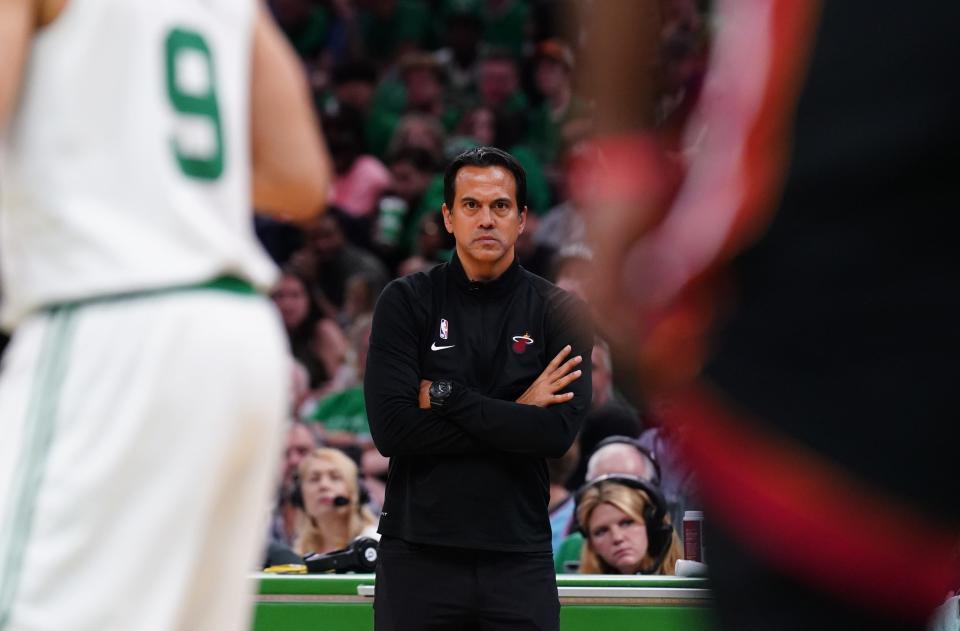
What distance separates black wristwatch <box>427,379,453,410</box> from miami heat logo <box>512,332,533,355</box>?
276 mm

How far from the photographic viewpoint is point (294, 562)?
22.0ft

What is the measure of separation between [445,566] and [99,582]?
2.42 m

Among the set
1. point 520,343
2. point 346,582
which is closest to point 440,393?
point 520,343

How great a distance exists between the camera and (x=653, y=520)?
21.1 ft

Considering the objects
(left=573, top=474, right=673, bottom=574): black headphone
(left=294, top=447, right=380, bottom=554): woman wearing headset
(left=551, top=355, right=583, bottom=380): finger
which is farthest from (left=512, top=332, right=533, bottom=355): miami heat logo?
(left=294, top=447, right=380, bottom=554): woman wearing headset

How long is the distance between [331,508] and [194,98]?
482 cm

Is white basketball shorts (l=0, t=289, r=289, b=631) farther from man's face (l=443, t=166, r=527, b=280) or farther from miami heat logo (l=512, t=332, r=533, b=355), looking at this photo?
man's face (l=443, t=166, r=527, b=280)

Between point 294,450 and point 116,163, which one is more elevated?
point 294,450

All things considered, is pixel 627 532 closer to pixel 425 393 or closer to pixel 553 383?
pixel 553 383

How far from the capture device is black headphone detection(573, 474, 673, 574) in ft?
21.0

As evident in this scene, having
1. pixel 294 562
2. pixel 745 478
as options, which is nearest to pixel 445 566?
pixel 294 562

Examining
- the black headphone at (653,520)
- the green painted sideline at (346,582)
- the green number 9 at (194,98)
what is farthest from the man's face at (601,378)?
the green number 9 at (194,98)

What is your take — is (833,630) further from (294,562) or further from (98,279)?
(294,562)

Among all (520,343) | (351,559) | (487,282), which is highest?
(487,282)
